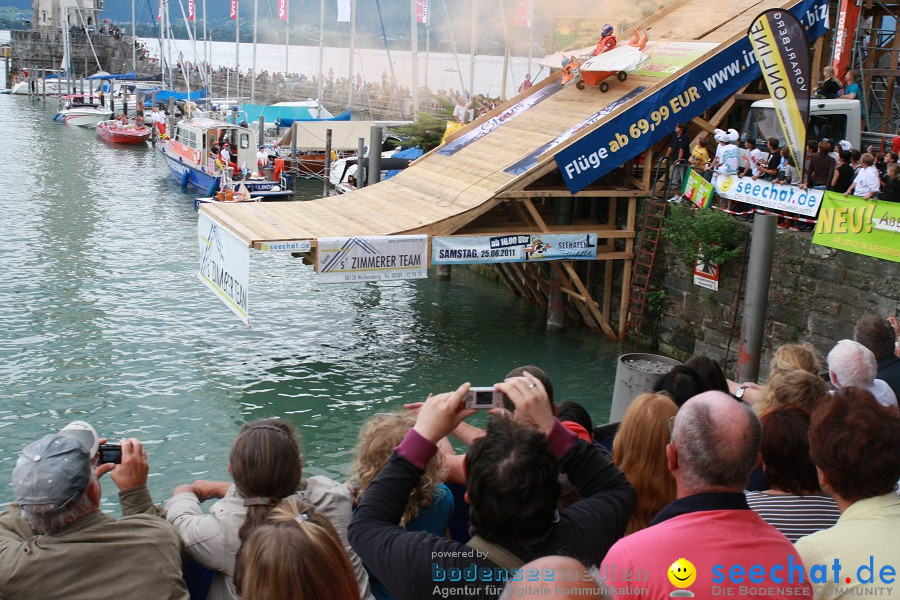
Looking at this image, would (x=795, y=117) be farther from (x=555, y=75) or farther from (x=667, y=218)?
(x=555, y=75)

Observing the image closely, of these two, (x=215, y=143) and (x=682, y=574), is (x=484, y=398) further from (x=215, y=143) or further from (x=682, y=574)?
(x=215, y=143)

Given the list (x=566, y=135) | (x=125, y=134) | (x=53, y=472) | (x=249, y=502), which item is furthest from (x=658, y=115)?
(x=125, y=134)

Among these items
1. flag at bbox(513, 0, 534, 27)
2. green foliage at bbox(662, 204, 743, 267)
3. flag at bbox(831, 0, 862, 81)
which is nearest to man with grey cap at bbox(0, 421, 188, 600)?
green foliage at bbox(662, 204, 743, 267)

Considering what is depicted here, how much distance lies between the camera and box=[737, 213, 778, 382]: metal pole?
1325 centimetres

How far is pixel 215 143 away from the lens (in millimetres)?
34844

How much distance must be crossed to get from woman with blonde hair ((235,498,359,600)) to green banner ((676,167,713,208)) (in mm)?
14024

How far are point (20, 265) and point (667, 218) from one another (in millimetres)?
14695

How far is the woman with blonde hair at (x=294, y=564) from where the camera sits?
3.00m

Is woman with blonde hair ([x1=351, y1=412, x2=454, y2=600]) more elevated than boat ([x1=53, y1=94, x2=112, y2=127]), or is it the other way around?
boat ([x1=53, y1=94, x2=112, y2=127])

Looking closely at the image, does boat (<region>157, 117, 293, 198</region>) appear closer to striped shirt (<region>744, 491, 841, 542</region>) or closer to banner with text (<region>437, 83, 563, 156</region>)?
banner with text (<region>437, 83, 563, 156</region>)

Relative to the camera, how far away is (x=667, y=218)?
16812 millimetres

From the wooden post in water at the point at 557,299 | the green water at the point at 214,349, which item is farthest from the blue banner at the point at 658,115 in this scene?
the green water at the point at 214,349

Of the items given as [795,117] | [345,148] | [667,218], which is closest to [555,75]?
[667,218]

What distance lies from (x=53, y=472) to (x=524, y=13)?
3500cm
